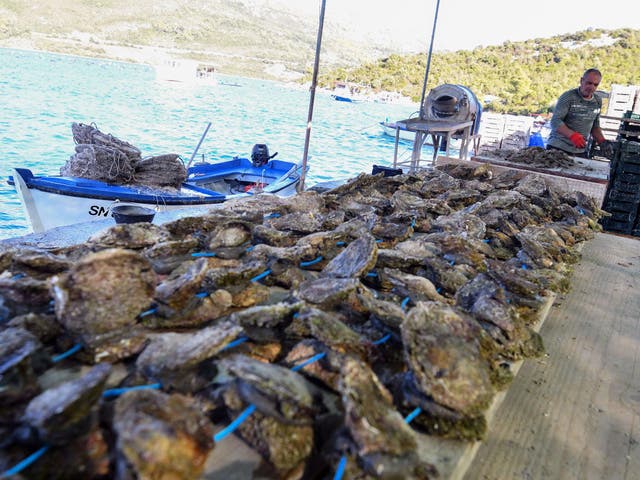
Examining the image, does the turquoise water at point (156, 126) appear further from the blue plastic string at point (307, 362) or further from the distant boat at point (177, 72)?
the blue plastic string at point (307, 362)

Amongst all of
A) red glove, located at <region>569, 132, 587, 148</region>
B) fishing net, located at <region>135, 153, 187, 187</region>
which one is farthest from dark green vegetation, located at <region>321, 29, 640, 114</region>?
fishing net, located at <region>135, 153, 187, 187</region>

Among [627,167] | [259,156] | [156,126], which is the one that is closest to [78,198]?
[259,156]

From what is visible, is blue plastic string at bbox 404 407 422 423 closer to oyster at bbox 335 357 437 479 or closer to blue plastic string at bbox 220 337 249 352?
oyster at bbox 335 357 437 479

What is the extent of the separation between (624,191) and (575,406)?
5699 mm

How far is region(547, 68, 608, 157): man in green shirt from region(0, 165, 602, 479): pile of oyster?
220 inches

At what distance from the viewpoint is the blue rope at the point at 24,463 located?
0.91 m

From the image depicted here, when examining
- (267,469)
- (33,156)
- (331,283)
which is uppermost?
(331,283)

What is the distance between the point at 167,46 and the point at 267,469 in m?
133

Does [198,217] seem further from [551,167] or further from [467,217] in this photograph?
[551,167]

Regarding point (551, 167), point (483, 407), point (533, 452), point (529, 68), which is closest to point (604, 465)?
point (533, 452)

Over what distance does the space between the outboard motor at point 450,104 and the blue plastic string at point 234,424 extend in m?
9.53

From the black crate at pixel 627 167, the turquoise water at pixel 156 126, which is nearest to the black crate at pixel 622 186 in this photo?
the black crate at pixel 627 167

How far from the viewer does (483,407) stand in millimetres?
1300

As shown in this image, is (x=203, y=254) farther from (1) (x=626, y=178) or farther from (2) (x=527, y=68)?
(2) (x=527, y=68)
